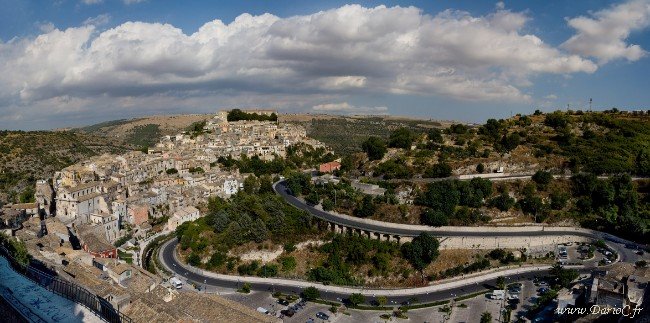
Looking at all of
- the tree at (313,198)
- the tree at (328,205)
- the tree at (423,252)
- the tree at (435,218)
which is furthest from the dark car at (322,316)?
the tree at (313,198)

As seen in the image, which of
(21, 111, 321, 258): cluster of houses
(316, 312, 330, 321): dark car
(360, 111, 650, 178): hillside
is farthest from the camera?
(360, 111, 650, 178): hillside

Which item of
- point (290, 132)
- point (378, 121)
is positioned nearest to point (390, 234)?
point (290, 132)

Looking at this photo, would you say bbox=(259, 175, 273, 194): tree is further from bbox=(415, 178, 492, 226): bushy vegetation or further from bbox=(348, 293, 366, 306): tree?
bbox=(348, 293, 366, 306): tree

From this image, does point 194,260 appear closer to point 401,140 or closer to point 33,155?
point 401,140

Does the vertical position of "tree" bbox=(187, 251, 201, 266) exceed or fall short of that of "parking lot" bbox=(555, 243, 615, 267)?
it falls short

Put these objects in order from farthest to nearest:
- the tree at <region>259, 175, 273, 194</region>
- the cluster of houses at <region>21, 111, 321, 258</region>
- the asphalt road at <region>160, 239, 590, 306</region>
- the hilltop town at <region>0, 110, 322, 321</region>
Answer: the tree at <region>259, 175, 273, 194</region> < the cluster of houses at <region>21, 111, 321, 258</region> < the asphalt road at <region>160, 239, 590, 306</region> < the hilltop town at <region>0, 110, 322, 321</region>

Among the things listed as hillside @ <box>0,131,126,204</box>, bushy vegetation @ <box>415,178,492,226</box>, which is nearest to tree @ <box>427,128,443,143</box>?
bushy vegetation @ <box>415,178,492,226</box>
